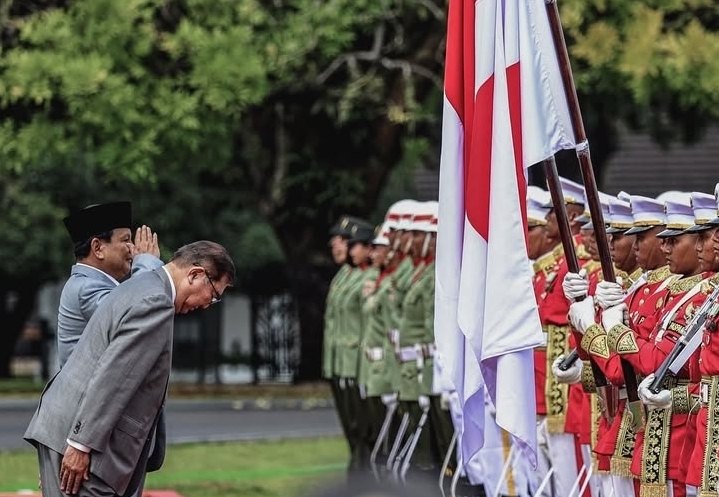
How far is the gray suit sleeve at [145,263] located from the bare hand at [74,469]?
1.15 m

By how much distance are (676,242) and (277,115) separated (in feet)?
54.6

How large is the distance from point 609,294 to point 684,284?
377 mm

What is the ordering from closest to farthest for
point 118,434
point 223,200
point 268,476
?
1. point 118,434
2. point 268,476
3. point 223,200

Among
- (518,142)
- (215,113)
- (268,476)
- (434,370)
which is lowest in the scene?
(268,476)

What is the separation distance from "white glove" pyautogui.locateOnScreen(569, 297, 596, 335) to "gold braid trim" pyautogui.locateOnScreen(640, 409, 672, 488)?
19.1 inches

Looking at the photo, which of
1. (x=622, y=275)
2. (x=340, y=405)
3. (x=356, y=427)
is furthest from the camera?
(x=340, y=405)

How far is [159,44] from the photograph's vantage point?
69.7 feet

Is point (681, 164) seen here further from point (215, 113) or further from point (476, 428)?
point (476, 428)

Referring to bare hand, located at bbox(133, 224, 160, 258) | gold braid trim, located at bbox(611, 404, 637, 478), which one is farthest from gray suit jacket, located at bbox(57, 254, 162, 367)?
gold braid trim, located at bbox(611, 404, 637, 478)

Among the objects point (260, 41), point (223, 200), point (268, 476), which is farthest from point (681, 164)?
point (268, 476)

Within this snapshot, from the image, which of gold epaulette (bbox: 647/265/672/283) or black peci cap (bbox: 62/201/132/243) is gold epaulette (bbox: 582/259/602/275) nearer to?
gold epaulette (bbox: 647/265/672/283)

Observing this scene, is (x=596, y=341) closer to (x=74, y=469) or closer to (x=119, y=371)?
(x=119, y=371)

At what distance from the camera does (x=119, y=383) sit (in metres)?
6.82

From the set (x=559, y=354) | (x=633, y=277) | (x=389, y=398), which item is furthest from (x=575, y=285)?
(x=389, y=398)
